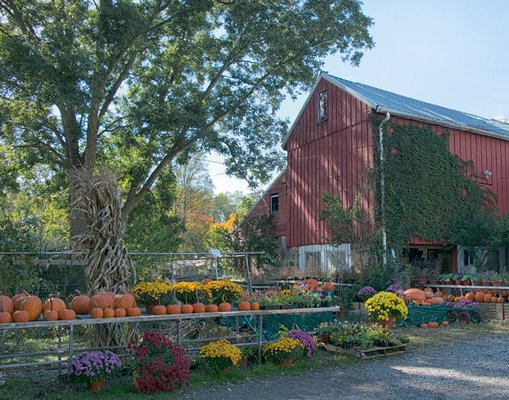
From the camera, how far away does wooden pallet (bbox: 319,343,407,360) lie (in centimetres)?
912

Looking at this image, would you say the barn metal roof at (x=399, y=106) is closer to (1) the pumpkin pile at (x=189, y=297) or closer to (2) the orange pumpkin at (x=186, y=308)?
(1) the pumpkin pile at (x=189, y=297)

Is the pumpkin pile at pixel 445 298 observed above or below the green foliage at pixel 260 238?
below

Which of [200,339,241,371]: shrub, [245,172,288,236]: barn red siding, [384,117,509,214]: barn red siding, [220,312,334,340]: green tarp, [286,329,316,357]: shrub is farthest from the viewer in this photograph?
[245,172,288,236]: barn red siding

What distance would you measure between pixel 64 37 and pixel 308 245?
41.0 ft

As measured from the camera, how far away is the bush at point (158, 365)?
21.9ft

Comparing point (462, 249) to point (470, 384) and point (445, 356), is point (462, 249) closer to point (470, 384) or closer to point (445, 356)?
point (445, 356)

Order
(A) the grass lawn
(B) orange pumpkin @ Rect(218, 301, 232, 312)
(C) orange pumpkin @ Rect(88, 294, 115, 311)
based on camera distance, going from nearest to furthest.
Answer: (A) the grass lawn → (C) orange pumpkin @ Rect(88, 294, 115, 311) → (B) orange pumpkin @ Rect(218, 301, 232, 312)

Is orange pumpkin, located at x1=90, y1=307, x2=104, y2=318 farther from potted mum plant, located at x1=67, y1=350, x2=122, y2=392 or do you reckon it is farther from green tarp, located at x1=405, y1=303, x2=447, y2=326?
green tarp, located at x1=405, y1=303, x2=447, y2=326

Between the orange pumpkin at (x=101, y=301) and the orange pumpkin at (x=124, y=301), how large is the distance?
0.12 meters

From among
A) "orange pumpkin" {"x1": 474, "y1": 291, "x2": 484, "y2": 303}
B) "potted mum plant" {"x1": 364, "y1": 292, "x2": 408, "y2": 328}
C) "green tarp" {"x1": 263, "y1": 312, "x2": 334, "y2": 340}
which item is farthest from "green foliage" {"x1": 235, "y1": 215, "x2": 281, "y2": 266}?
"potted mum plant" {"x1": 364, "y1": 292, "x2": 408, "y2": 328}

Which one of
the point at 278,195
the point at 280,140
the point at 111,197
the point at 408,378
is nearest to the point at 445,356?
the point at 408,378

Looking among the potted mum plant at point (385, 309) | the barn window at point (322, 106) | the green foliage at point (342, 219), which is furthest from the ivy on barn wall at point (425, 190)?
the potted mum plant at point (385, 309)

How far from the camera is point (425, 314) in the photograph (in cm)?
1362

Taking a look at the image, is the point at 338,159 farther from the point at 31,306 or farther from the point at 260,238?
the point at 31,306
